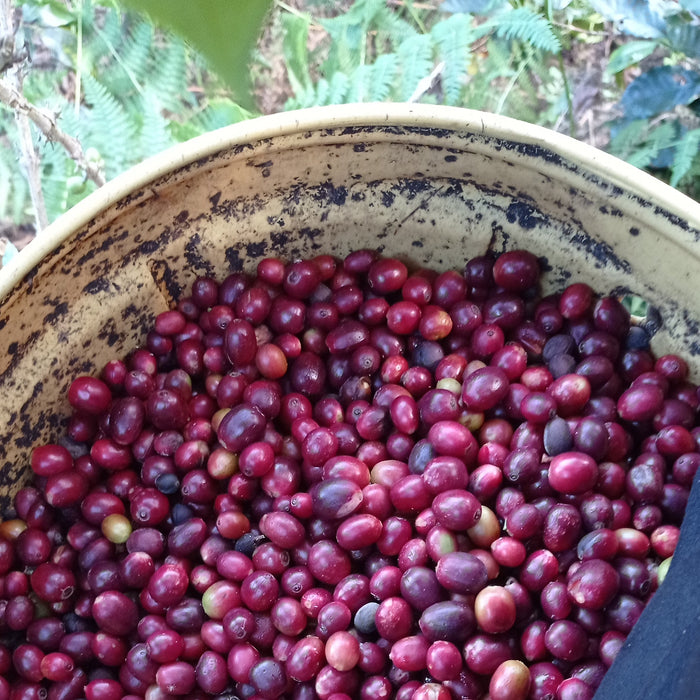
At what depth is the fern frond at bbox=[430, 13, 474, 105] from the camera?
1.97 m

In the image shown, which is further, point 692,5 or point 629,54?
point 629,54

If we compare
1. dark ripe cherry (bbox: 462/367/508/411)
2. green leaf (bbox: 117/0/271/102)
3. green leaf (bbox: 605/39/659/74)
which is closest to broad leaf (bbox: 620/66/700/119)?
green leaf (bbox: 605/39/659/74)

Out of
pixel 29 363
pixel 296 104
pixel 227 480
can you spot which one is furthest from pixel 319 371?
pixel 296 104

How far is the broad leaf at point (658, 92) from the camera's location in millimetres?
1820

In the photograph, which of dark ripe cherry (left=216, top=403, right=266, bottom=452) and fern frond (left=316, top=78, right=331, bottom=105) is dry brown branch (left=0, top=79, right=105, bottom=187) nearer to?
dark ripe cherry (left=216, top=403, right=266, bottom=452)

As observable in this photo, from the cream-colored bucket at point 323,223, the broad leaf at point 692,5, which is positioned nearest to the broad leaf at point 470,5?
the broad leaf at point 692,5

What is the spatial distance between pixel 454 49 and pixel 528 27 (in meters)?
0.21

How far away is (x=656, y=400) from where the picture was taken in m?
1.23

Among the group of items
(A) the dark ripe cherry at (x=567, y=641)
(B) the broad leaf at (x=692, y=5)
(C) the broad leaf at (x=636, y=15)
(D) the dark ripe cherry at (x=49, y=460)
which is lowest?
(D) the dark ripe cherry at (x=49, y=460)

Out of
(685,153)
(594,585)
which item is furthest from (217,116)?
(594,585)

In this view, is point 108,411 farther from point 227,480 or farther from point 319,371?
point 319,371

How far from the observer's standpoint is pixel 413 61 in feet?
6.38

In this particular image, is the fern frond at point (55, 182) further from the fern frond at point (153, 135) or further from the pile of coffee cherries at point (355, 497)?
the pile of coffee cherries at point (355, 497)

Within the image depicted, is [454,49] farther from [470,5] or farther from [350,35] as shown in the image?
[350,35]
